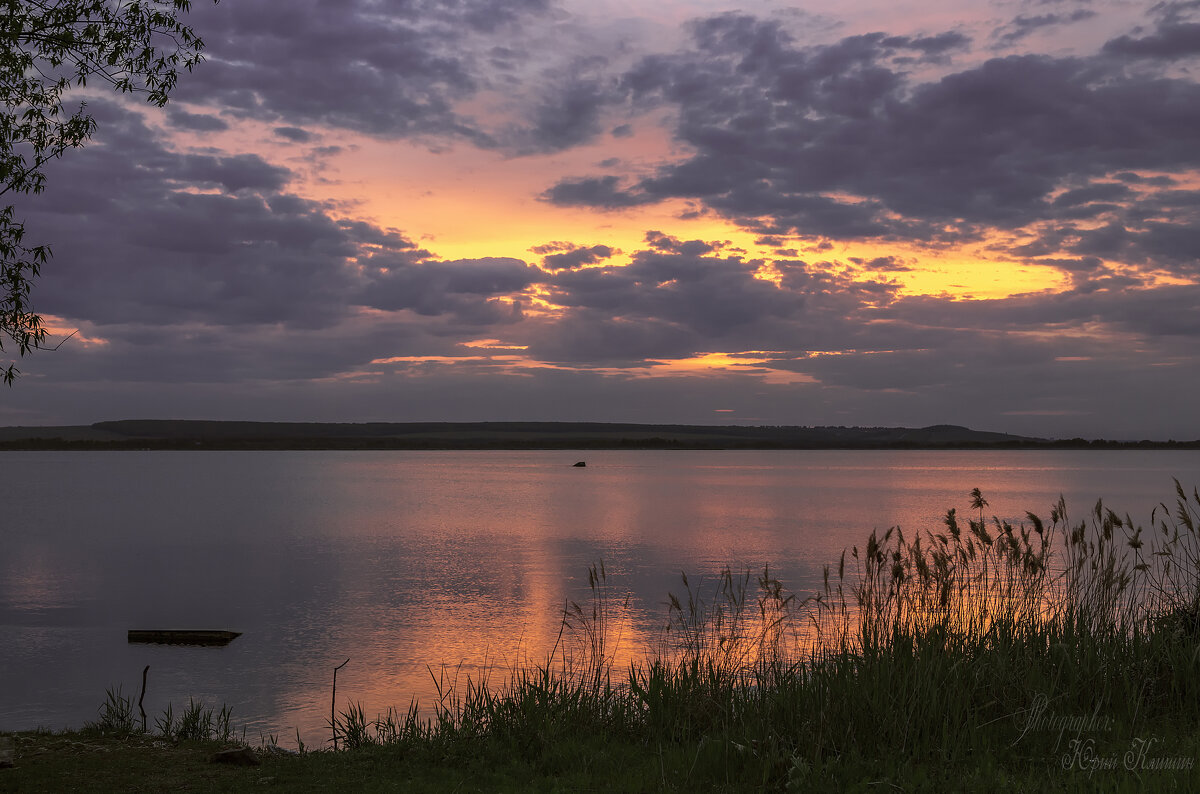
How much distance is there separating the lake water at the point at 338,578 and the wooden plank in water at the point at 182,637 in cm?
48

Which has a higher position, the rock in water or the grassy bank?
the grassy bank

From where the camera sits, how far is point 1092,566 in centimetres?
1184

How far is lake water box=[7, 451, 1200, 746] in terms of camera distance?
1848 cm

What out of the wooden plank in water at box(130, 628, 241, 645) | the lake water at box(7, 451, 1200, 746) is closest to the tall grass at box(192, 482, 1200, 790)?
the lake water at box(7, 451, 1200, 746)

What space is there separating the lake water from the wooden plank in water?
48 cm

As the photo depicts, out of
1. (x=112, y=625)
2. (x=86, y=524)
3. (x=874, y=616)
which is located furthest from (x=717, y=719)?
(x=86, y=524)

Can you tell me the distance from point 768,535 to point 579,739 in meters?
38.6

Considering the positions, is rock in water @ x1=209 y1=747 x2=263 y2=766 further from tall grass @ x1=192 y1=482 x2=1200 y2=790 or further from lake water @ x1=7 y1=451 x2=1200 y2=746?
lake water @ x1=7 y1=451 x2=1200 y2=746

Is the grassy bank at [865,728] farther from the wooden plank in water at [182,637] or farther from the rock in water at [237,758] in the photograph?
the wooden plank in water at [182,637]

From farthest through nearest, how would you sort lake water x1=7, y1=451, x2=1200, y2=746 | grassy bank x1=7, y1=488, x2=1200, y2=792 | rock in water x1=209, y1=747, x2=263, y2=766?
lake water x1=7, y1=451, x2=1200, y2=746 < rock in water x1=209, y1=747, x2=263, y2=766 < grassy bank x1=7, y1=488, x2=1200, y2=792

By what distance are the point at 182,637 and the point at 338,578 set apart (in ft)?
39.2

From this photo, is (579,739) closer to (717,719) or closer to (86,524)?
(717,719)

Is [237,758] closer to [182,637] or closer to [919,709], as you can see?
[919,709]

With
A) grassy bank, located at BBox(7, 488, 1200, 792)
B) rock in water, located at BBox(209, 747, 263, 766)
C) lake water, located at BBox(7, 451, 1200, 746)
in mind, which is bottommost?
lake water, located at BBox(7, 451, 1200, 746)
